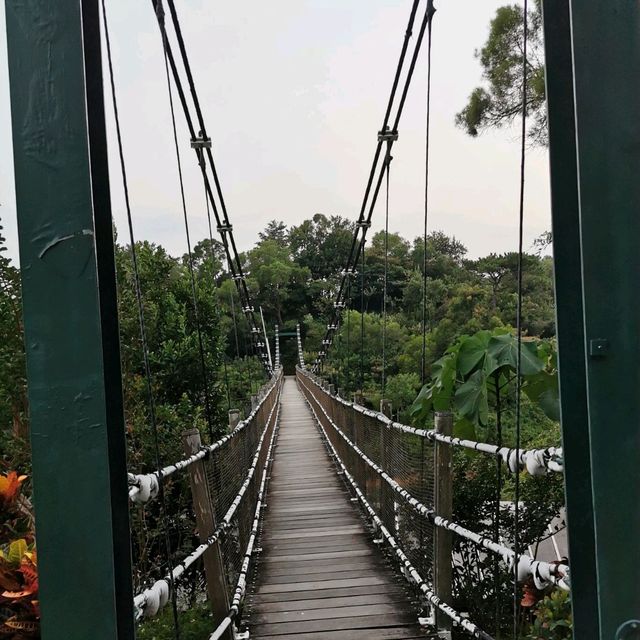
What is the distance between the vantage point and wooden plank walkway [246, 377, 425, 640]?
76.7 inches

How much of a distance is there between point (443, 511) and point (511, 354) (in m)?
0.79

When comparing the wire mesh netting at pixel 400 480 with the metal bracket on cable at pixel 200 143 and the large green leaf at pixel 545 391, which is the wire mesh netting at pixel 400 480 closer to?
the large green leaf at pixel 545 391

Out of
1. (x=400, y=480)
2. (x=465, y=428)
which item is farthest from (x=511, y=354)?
(x=400, y=480)

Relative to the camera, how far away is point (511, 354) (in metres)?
2.33

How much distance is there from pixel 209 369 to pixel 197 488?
6.08 metres

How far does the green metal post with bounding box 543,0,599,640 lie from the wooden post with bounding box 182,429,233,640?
3.66ft

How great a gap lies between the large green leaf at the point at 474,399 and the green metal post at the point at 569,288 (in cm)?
177

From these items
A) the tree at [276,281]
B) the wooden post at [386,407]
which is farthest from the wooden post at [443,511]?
the tree at [276,281]

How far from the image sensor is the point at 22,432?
4164 mm

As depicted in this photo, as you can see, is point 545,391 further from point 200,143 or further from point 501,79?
point 501,79

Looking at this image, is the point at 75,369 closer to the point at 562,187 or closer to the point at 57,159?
the point at 57,159

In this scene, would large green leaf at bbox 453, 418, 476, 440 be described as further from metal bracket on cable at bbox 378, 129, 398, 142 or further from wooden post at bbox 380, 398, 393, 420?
metal bracket on cable at bbox 378, 129, 398, 142

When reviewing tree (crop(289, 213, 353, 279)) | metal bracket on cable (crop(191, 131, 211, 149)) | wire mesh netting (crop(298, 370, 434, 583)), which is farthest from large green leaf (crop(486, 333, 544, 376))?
tree (crop(289, 213, 353, 279))

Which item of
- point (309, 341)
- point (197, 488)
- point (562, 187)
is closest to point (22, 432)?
point (197, 488)
